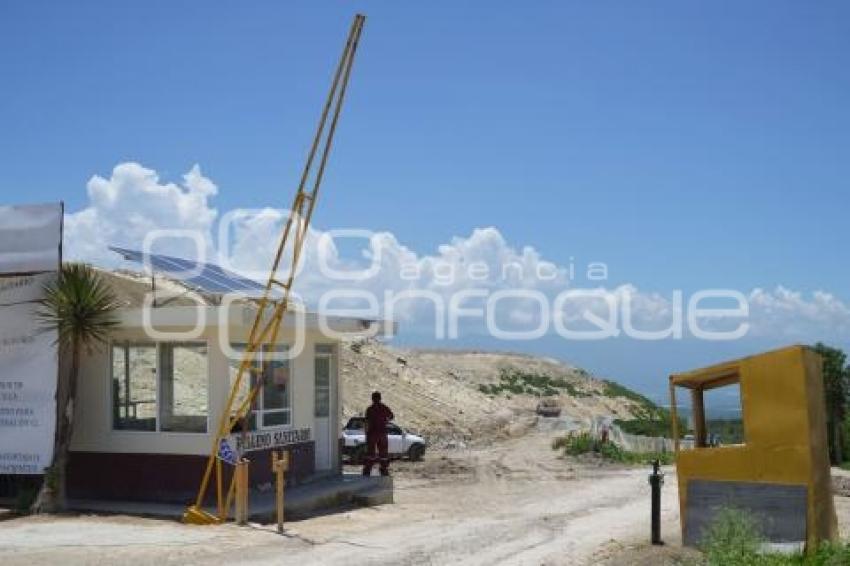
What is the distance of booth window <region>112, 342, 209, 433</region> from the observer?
16.4 m

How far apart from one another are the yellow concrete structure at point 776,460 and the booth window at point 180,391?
313 inches

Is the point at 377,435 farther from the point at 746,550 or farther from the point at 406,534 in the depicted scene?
the point at 746,550

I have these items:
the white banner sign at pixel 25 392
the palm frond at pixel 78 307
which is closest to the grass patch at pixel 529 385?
the white banner sign at pixel 25 392

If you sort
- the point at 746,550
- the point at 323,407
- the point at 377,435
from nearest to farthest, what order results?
the point at 746,550 < the point at 323,407 < the point at 377,435

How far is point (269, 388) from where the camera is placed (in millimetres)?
17781

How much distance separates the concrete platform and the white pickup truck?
717 centimetres

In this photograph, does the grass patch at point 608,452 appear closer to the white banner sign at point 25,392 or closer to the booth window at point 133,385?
the booth window at point 133,385

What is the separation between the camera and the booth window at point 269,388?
17031 millimetres

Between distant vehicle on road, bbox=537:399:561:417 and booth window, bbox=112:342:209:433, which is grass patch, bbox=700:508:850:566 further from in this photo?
distant vehicle on road, bbox=537:399:561:417

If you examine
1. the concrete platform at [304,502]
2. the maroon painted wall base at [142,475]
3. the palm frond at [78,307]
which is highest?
the palm frond at [78,307]

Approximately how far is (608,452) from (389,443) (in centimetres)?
664

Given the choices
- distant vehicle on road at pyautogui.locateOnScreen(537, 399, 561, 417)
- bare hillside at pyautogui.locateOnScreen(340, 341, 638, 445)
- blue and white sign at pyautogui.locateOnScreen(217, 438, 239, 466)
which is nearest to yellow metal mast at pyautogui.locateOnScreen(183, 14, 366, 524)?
blue and white sign at pyautogui.locateOnScreen(217, 438, 239, 466)

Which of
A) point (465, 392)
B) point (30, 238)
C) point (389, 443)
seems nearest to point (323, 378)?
point (30, 238)

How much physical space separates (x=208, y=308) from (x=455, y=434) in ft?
84.6
